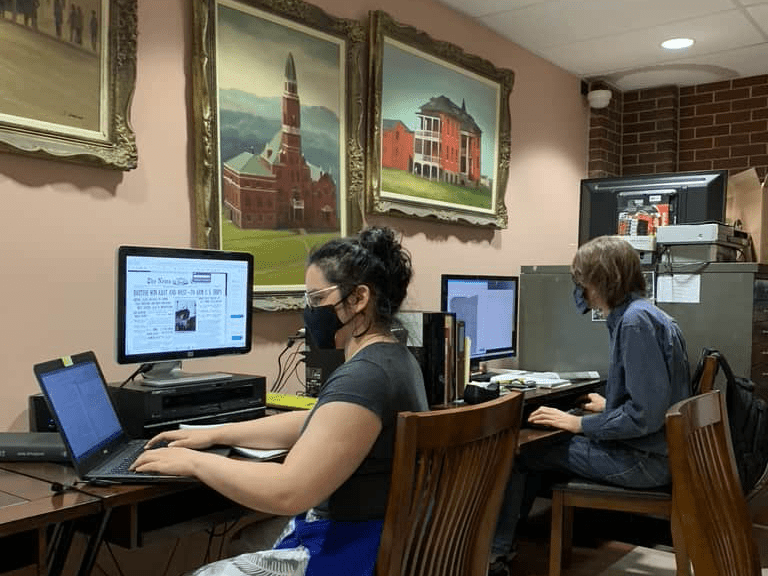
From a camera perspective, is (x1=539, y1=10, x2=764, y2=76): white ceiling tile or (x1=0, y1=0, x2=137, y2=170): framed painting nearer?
(x1=0, y1=0, x2=137, y2=170): framed painting

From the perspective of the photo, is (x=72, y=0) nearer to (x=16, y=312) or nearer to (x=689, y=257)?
(x=16, y=312)

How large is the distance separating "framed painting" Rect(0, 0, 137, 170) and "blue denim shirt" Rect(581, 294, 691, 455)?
5.36ft

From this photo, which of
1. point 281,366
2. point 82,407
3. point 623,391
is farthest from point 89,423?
point 623,391

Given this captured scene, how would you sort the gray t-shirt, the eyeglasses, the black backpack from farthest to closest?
the black backpack
the eyeglasses
the gray t-shirt

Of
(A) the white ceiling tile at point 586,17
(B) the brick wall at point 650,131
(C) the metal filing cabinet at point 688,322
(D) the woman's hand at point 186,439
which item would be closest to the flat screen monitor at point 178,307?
(D) the woman's hand at point 186,439

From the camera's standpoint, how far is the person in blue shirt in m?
2.29

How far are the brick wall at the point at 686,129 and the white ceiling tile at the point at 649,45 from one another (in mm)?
433

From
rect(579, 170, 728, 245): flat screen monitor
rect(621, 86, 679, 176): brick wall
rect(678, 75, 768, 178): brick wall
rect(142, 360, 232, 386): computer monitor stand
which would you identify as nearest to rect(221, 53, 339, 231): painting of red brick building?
rect(142, 360, 232, 386): computer monitor stand

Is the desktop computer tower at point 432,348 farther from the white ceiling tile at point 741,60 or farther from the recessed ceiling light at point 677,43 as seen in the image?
the white ceiling tile at point 741,60

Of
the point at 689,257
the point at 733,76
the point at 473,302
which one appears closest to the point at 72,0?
the point at 473,302

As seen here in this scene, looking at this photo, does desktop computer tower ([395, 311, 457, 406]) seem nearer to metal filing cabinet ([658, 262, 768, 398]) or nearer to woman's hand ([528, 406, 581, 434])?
woman's hand ([528, 406, 581, 434])

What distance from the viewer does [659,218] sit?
341 cm

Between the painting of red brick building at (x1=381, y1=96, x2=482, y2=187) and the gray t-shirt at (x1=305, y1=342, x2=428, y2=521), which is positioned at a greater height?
the painting of red brick building at (x1=381, y1=96, x2=482, y2=187)

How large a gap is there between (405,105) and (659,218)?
4.25 ft
